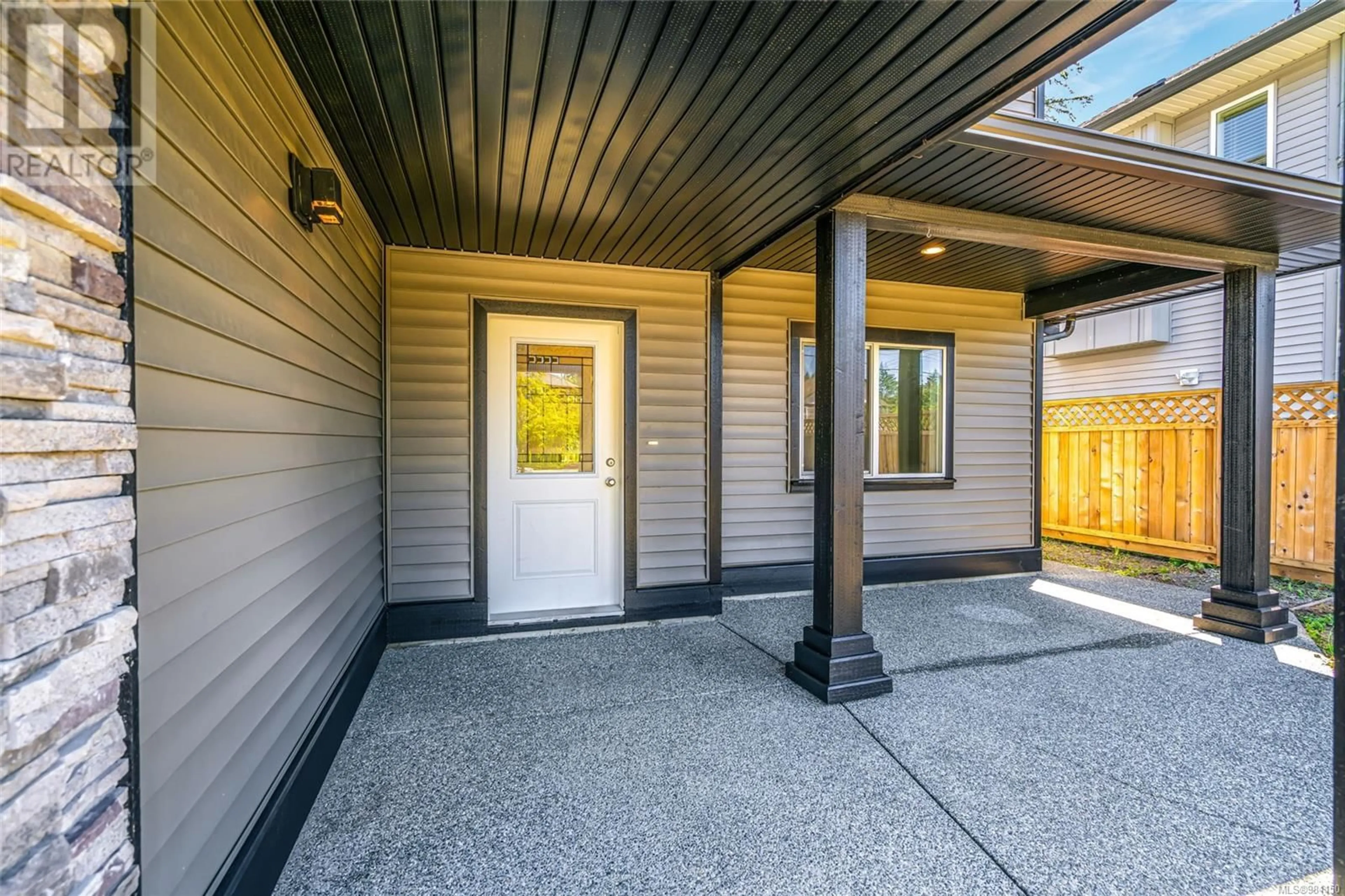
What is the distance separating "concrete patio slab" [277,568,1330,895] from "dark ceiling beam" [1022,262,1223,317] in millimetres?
2629

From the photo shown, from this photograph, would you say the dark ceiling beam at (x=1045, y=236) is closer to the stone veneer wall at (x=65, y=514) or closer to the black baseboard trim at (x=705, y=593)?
the black baseboard trim at (x=705, y=593)

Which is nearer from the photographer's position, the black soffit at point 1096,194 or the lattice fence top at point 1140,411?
the black soffit at point 1096,194

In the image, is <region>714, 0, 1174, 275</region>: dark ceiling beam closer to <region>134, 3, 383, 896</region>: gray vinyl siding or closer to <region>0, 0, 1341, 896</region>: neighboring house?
<region>0, 0, 1341, 896</region>: neighboring house

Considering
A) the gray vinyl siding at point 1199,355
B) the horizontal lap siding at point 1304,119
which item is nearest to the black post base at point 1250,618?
the gray vinyl siding at point 1199,355

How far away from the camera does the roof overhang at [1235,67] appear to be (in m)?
5.34

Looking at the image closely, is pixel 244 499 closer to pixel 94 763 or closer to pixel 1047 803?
pixel 94 763

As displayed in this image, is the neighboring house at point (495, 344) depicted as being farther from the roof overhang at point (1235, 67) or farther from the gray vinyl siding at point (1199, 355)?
the roof overhang at point (1235, 67)

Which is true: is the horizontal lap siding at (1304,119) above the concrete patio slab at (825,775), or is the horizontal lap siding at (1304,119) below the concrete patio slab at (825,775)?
above

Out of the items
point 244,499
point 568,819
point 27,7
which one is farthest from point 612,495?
point 27,7

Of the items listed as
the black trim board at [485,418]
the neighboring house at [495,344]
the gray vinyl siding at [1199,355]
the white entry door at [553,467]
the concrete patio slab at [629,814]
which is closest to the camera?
the neighboring house at [495,344]

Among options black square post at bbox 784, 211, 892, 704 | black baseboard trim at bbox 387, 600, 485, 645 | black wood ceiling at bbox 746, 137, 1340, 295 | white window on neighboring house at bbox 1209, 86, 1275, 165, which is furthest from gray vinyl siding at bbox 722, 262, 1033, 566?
white window on neighboring house at bbox 1209, 86, 1275, 165

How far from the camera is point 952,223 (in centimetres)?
317

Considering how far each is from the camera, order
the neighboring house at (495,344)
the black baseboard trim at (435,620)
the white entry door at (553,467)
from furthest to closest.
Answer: the white entry door at (553,467) < the black baseboard trim at (435,620) < the neighboring house at (495,344)

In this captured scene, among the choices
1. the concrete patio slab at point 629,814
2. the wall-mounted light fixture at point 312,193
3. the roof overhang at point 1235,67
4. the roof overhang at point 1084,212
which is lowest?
the concrete patio slab at point 629,814
